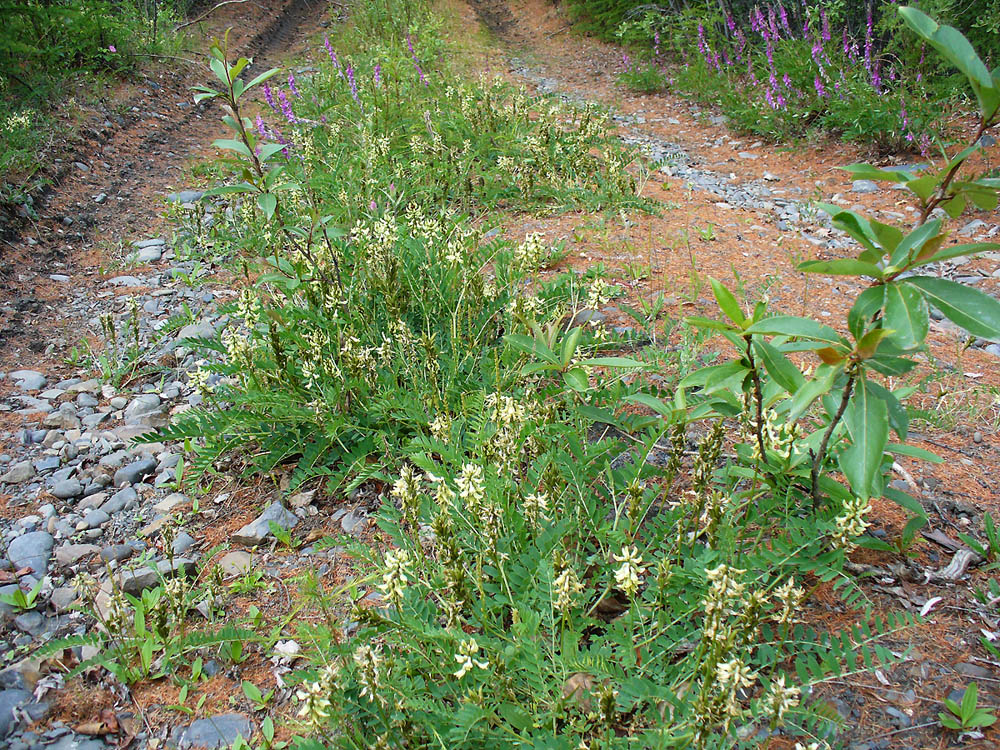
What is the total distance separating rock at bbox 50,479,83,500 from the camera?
3.15 metres

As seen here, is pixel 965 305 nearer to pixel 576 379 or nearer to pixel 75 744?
pixel 576 379

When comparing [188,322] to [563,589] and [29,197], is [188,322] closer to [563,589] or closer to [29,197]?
[29,197]

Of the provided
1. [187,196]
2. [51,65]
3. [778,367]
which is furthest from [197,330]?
[51,65]

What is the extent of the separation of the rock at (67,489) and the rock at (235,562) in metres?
0.96

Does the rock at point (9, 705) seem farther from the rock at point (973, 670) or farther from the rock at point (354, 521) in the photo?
the rock at point (973, 670)

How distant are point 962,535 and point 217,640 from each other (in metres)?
2.59

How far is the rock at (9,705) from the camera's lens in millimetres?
2102

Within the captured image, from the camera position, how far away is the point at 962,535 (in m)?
2.35

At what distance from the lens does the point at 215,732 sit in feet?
6.92

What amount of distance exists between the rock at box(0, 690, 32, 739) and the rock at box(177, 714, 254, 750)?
536 mm

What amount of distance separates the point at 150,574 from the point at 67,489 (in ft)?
2.80

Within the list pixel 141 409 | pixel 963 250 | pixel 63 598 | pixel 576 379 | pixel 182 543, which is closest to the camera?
pixel 963 250

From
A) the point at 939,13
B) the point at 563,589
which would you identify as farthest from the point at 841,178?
the point at 563,589

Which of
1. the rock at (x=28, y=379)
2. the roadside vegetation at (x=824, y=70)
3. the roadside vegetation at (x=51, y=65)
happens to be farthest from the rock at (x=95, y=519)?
the roadside vegetation at (x=824, y=70)
